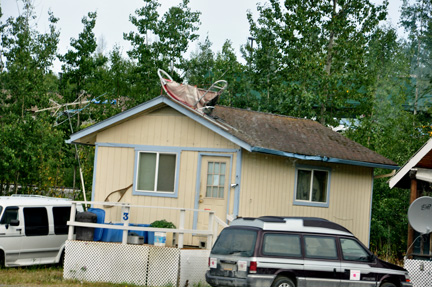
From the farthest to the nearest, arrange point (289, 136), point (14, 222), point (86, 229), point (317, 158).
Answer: point (289, 136), point (317, 158), point (14, 222), point (86, 229)

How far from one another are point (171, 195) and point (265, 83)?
14843mm

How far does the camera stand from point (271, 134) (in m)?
18.0

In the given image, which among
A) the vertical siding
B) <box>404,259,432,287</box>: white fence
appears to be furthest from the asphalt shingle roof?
<box>404,259,432,287</box>: white fence

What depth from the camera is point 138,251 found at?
14984 mm

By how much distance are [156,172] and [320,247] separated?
235 inches

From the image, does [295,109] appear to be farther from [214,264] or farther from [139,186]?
[214,264]

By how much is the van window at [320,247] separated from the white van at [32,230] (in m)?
7.41

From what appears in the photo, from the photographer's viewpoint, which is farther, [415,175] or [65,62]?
[65,62]

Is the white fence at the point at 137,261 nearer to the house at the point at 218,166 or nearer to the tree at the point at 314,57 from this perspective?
the house at the point at 218,166

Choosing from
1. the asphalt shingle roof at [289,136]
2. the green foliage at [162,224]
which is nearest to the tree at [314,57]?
the asphalt shingle roof at [289,136]

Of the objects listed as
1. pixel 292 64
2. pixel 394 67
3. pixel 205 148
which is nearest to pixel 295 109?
pixel 292 64

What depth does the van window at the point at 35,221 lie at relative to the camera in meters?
16.4

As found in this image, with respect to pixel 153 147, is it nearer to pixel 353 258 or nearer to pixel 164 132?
pixel 164 132

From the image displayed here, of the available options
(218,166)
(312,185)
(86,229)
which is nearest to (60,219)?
(86,229)
